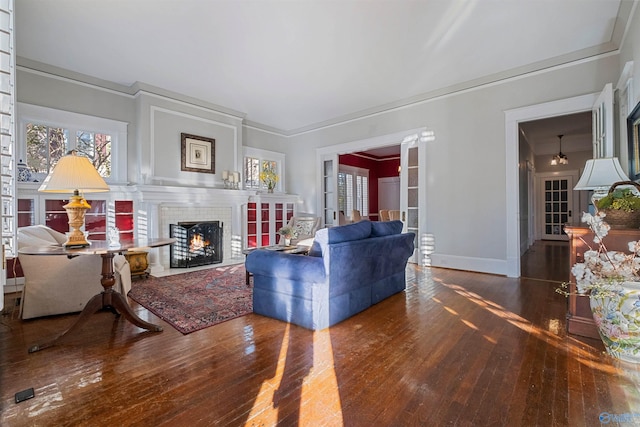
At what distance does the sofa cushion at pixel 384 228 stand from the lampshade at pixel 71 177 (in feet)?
8.29

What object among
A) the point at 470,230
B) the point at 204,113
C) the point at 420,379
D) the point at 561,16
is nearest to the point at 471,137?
the point at 470,230

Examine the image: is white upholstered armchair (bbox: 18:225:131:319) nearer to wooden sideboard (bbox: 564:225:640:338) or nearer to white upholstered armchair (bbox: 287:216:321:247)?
white upholstered armchair (bbox: 287:216:321:247)

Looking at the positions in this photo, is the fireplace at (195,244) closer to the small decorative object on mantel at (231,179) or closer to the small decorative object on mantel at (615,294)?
the small decorative object on mantel at (231,179)

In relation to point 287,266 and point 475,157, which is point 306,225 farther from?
point 287,266

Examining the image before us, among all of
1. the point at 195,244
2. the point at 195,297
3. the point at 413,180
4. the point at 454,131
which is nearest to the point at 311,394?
the point at 195,297

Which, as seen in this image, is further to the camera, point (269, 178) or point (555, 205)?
point (555, 205)

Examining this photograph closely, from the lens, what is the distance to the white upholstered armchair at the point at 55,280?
2.75 metres

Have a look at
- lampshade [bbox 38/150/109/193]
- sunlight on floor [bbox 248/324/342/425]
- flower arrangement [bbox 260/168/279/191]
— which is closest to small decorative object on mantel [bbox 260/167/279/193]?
flower arrangement [bbox 260/168/279/191]

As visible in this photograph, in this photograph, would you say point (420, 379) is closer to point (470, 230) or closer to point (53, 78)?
point (470, 230)

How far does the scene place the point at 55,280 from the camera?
283 centimetres

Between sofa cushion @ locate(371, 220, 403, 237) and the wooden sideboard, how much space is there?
1559 millimetres

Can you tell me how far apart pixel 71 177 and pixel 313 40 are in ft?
9.42

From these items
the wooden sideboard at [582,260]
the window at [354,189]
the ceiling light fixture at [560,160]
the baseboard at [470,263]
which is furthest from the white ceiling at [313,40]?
the ceiling light fixture at [560,160]

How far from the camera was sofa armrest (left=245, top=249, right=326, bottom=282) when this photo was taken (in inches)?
98.7
